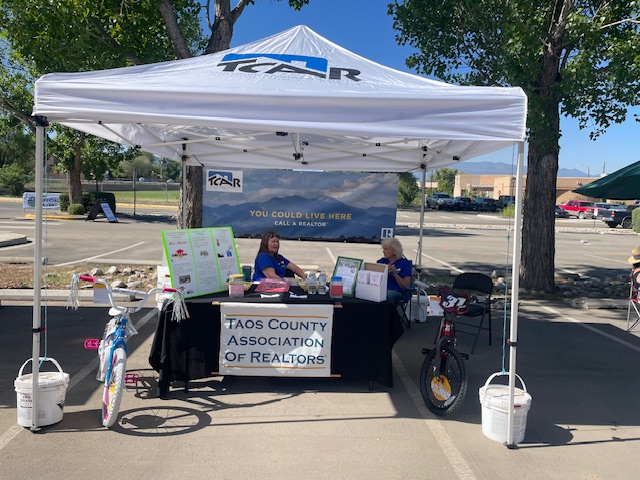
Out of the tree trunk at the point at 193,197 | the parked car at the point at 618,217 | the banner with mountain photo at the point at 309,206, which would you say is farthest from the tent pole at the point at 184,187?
the parked car at the point at 618,217

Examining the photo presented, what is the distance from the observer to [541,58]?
8984 millimetres

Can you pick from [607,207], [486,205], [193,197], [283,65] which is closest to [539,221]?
[193,197]

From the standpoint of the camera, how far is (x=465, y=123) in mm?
3805

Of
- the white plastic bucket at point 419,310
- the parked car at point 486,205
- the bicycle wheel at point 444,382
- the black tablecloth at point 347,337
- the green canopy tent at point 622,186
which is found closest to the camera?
the bicycle wheel at point 444,382

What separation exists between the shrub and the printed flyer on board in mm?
22568

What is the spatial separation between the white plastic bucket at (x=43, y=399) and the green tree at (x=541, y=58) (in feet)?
25.2

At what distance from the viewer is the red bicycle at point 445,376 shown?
13.5ft

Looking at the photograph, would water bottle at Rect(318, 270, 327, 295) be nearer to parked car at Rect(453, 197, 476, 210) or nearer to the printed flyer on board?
the printed flyer on board

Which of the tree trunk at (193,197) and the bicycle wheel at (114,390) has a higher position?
the tree trunk at (193,197)

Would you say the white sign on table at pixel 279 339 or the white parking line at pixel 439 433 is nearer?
the white parking line at pixel 439 433

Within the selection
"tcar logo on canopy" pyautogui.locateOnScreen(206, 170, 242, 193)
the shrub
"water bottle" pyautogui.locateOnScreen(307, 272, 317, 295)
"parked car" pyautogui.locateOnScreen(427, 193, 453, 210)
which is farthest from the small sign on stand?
"parked car" pyautogui.locateOnScreen(427, 193, 453, 210)

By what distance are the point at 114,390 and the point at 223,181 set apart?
5.46m

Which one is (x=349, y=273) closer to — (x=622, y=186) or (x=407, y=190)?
(x=622, y=186)

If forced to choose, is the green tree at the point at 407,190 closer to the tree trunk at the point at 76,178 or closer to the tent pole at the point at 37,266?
the tree trunk at the point at 76,178
